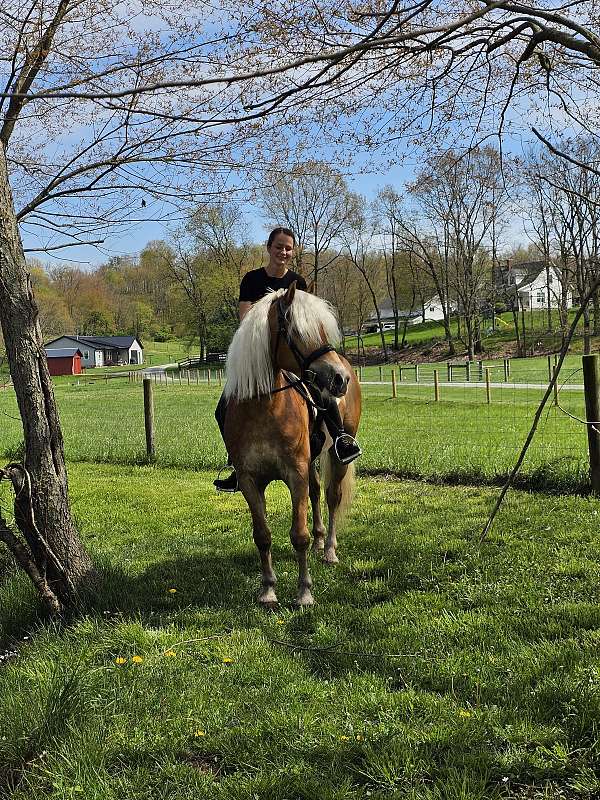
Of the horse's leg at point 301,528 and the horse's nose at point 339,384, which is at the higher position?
the horse's nose at point 339,384

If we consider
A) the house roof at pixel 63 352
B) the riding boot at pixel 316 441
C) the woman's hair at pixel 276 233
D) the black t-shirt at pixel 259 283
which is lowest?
the riding boot at pixel 316 441

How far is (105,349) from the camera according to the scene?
297 feet

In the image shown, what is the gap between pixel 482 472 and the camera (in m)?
8.71

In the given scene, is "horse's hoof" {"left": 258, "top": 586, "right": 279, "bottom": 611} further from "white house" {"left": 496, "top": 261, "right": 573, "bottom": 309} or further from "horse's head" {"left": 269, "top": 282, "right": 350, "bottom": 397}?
"white house" {"left": 496, "top": 261, "right": 573, "bottom": 309}

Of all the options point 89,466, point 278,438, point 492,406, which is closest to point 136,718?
point 278,438

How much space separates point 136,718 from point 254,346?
2.60 m

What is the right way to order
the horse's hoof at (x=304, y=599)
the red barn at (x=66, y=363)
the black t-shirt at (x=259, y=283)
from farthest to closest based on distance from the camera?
1. the red barn at (x=66, y=363)
2. the black t-shirt at (x=259, y=283)
3. the horse's hoof at (x=304, y=599)

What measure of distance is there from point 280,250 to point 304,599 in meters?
2.87

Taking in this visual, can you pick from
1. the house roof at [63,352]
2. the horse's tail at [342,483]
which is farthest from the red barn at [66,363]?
the horse's tail at [342,483]

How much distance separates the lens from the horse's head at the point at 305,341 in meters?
4.40

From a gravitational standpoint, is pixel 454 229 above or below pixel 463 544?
above

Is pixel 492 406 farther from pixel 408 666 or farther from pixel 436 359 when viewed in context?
pixel 436 359

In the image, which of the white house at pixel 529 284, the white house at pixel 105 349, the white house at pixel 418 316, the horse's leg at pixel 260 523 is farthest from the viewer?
the white house at pixel 105 349

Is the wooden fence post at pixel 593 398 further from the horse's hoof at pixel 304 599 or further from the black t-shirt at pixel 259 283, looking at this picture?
the horse's hoof at pixel 304 599
